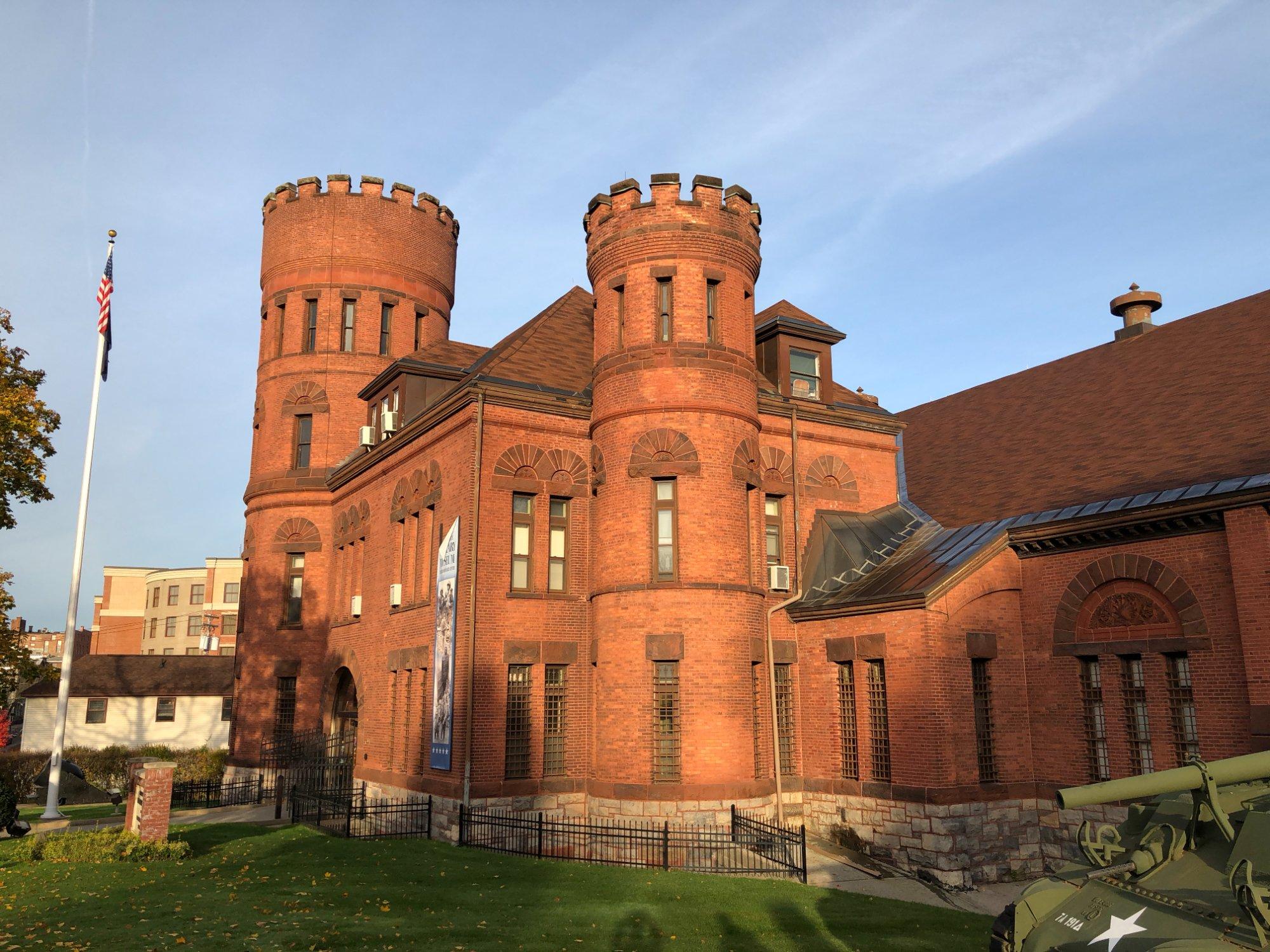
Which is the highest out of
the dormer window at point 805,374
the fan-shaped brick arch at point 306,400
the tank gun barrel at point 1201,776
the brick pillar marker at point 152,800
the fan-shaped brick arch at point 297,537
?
the fan-shaped brick arch at point 306,400

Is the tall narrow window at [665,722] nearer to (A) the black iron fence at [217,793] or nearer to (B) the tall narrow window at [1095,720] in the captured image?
(B) the tall narrow window at [1095,720]

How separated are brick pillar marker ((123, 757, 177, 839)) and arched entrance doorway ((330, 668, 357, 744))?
38.7 feet

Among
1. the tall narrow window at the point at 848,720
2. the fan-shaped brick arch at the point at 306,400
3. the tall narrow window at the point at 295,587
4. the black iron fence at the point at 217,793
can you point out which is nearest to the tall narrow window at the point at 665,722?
the tall narrow window at the point at 848,720

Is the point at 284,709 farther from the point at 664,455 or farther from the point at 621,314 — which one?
the point at 621,314

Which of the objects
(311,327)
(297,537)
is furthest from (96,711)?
→ (311,327)

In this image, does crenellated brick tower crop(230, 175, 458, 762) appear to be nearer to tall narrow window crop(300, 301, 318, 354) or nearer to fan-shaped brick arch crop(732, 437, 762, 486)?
tall narrow window crop(300, 301, 318, 354)

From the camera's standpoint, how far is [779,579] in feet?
74.6

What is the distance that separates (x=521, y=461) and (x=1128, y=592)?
12746mm

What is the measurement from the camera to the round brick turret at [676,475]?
19984 mm

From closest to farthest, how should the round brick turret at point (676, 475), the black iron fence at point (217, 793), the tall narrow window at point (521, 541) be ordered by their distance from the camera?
the round brick turret at point (676, 475) < the tall narrow window at point (521, 541) < the black iron fence at point (217, 793)

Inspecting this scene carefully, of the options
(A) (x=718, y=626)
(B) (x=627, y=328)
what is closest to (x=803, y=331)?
(B) (x=627, y=328)

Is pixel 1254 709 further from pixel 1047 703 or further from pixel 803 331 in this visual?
pixel 803 331

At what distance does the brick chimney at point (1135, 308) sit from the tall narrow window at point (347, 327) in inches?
936

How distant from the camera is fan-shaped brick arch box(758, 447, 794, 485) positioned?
78.5 ft
